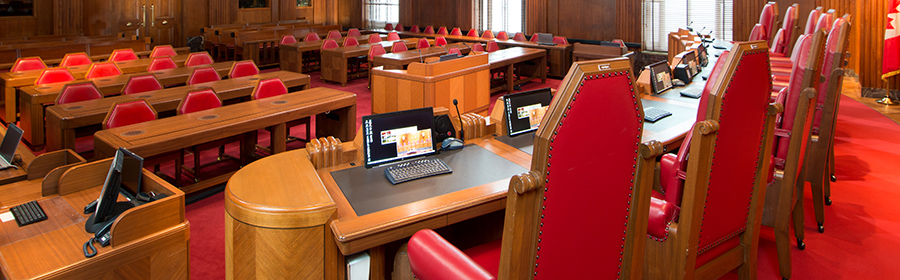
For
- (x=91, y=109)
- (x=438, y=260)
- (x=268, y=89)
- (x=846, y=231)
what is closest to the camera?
(x=438, y=260)

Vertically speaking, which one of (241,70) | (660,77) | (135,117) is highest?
(241,70)

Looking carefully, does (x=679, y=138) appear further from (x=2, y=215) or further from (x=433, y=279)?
(x=2, y=215)

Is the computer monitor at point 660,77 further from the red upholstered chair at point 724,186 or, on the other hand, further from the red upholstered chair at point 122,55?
the red upholstered chair at point 122,55

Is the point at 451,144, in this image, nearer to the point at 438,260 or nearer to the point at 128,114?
the point at 438,260

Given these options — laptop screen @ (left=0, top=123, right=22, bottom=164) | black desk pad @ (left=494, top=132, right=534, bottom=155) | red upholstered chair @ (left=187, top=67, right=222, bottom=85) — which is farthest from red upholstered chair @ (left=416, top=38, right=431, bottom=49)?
laptop screen @ (left=0, top=123, right=22, bottom=164)

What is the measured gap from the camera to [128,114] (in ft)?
14.1

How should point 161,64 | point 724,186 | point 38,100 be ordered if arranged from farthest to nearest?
point 161,64 < point 38,100 < point 724,186

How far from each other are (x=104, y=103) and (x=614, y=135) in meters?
4.53

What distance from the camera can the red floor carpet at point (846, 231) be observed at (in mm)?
3182

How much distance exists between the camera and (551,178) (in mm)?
1470

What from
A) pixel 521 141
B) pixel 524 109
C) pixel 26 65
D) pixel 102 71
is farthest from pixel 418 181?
pixel 26 65

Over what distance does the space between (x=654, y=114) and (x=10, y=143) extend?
12.9 feet

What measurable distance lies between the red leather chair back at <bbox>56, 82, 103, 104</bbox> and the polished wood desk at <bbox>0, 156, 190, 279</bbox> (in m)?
2.64

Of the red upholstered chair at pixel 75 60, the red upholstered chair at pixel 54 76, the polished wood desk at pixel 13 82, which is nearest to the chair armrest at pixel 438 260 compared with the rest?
the red upholstered chair at pixel 54 76
